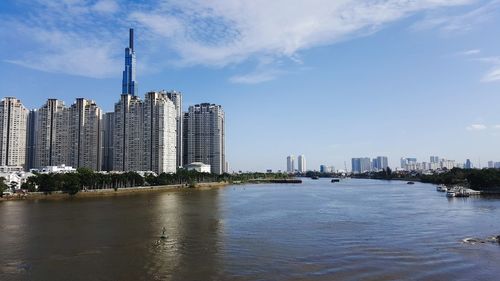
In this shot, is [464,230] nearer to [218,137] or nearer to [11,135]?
[11,135]

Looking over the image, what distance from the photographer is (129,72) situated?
150m

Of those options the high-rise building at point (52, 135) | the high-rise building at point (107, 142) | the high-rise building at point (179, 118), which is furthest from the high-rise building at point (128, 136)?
the high-rise building at point (179, 118)

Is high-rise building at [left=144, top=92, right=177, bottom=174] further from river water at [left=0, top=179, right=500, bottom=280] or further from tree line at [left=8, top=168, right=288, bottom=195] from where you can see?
river water at [left=0, top=179, right=500, bottom=280]

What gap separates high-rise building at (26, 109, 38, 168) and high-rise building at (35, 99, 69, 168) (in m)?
4.67

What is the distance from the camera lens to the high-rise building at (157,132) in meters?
92.1

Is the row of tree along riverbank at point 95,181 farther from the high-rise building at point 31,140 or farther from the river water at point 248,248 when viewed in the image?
the high-rise building at point 31,140

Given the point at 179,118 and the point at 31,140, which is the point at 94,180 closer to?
the point at 31,140

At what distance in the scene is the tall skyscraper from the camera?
5876 inches

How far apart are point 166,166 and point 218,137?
105 feet

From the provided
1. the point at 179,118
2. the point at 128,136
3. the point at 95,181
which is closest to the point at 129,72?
the point at 179,118

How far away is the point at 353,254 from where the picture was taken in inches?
687

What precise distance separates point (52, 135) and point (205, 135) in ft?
142

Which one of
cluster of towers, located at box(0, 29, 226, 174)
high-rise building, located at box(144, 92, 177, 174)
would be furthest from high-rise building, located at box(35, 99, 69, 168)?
high-rise building, located at box(144, 92, 177, 174)

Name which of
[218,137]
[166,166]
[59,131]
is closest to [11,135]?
[59,131]
